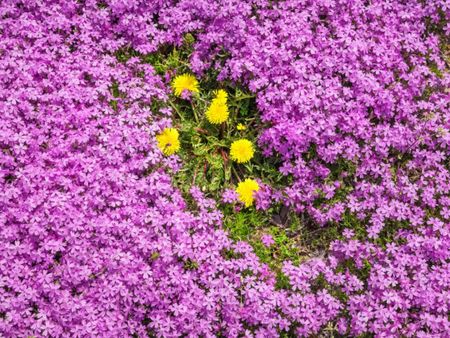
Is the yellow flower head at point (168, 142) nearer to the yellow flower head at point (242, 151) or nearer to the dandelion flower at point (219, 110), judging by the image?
the dandelion flower at point (219, 110)

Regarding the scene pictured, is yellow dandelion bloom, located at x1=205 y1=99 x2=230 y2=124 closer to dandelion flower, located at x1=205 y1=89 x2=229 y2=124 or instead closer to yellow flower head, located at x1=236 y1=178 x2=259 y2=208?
dandelion flower, located at x1=205 y1=89 x2=229 y2=124

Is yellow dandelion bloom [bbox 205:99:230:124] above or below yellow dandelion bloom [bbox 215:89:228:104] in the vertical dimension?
below

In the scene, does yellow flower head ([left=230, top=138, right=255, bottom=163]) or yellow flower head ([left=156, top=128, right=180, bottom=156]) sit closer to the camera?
yellow flower head ([left=156, top=128, right=180, bottom=156])

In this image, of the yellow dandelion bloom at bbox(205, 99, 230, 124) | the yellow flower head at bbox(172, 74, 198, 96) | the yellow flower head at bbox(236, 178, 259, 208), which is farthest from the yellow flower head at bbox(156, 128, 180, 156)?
the yellow flower head at bbox(236, 178, 259, 208)

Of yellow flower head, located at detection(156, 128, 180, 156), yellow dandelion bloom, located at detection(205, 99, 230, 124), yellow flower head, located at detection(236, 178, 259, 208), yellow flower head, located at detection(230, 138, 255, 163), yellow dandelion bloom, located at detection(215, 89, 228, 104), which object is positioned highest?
yellow dandelion bloom, located at detection(215, 89, 228, 104)

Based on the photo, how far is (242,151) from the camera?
499 centimetres

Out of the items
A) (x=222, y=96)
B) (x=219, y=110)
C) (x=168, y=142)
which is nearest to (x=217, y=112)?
(x=219, y=110)

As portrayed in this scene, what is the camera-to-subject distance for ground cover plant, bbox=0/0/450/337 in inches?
175

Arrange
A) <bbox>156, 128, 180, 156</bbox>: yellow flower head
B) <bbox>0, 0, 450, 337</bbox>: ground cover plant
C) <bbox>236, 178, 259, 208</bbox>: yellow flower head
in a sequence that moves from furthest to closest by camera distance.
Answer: <bbox>236, 178, 259, 208</bbox>: yellow flower head, <bbox>156, 128, 180, 156</bbox>: yellow flower head, <bbox>0, 0, 450, 337</bbox>: ground cover plant

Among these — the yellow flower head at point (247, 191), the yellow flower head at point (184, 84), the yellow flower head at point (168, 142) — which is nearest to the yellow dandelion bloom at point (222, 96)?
the yellow flower head at point (184, 84)

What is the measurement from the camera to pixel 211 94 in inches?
211

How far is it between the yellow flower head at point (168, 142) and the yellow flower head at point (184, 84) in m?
0.53

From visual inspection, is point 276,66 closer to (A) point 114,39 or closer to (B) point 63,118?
(A) point 114,39

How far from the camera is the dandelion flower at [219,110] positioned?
5035 mm
